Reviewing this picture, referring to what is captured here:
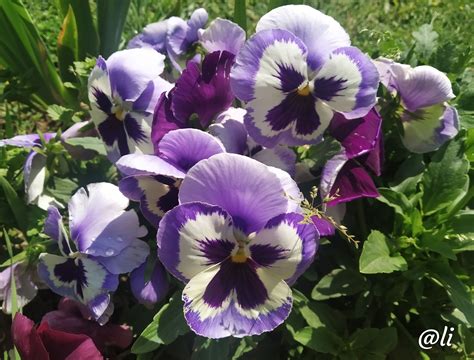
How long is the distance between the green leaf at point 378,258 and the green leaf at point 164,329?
36cm

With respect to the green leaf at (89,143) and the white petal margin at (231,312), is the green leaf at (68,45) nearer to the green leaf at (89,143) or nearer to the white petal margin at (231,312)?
the green leaf at (89,143)

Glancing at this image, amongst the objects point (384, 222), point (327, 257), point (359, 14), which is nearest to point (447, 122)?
point (384, 222)

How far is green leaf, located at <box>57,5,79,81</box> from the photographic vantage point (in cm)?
200

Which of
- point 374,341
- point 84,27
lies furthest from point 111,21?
point 374,341

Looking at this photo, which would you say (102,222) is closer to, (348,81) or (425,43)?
(348,81)

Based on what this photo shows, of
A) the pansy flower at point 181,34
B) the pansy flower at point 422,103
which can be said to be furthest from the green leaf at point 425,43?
the pansy flower at point 181,34

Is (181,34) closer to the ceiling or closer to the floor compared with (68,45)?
closer to the ceiling

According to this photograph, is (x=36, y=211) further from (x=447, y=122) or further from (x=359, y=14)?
(x=359, y=14)

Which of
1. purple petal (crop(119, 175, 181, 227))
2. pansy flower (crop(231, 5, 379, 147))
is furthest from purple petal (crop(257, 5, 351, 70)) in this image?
purple petal (crop(119, 175, 181, 227))

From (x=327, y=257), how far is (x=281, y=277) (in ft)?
1.36

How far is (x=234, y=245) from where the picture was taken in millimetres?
1074

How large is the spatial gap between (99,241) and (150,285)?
13 cm

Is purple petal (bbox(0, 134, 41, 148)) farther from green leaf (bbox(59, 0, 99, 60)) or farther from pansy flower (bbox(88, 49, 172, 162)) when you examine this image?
green leaf (bbox(59, 0, 99, 60))

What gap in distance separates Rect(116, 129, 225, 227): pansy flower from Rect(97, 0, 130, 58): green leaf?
1025 mm
